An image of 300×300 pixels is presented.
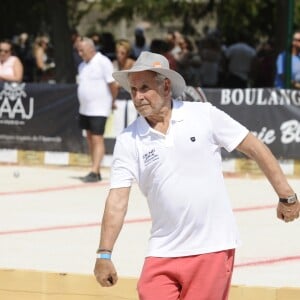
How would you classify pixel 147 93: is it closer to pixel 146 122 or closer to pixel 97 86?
pixel 146 122

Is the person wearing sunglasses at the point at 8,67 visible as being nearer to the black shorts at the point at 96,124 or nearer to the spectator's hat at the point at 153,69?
the black shorts at the point at 96,124

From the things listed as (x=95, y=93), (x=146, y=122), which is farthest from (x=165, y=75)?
(x=95, y=93)

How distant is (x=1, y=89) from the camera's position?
15000mm

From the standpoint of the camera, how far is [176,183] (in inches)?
196

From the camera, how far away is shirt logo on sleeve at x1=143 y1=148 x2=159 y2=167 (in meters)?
4.97

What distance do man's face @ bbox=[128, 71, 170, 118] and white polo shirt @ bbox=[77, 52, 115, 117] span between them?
7.84m

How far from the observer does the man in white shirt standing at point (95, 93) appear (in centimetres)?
1287

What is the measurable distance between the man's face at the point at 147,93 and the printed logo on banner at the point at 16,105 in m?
10.00

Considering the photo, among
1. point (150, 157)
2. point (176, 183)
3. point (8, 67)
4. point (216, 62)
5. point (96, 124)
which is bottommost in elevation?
point (216, 62)

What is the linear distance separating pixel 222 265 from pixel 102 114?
8.02 m

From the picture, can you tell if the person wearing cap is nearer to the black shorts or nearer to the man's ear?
the man's ear

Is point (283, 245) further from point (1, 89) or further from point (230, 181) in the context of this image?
point (1, 89)

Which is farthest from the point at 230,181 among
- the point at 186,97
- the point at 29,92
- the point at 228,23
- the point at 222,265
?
the point at 228,23

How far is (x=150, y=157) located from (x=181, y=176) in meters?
0.16
